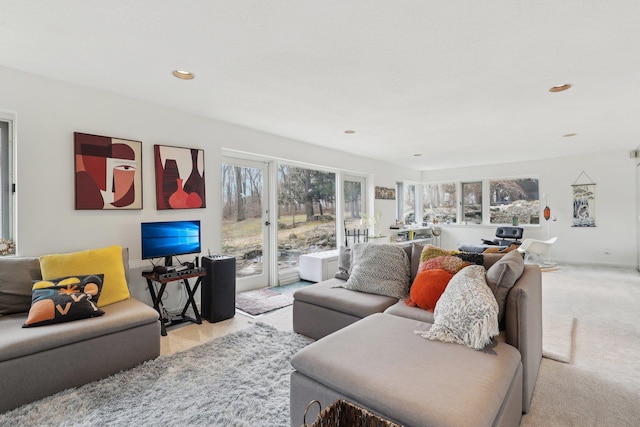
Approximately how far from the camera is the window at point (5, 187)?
2.61 meters

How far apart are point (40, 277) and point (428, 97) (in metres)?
3.72

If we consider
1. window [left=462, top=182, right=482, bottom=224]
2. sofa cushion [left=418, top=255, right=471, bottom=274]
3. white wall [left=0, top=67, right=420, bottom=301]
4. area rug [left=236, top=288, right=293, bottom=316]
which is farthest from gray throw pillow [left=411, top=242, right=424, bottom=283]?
window [left=462, top=182, right=482, bottom=224]

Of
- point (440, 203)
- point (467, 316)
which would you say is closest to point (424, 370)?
point (467, 316)

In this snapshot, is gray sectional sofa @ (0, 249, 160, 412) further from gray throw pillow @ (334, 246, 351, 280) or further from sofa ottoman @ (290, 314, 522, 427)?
gray throw pillow @ (334, 246, 351, 280)

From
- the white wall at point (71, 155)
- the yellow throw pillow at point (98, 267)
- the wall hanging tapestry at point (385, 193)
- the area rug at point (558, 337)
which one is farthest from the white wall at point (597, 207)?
the yellow throw pillow at point (98, 267)

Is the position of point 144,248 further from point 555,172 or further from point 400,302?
point 555,172

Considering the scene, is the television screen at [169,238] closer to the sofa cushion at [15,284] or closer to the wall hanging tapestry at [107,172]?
the wall hanging tapestry at [107,172]

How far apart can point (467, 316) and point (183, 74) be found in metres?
2.77

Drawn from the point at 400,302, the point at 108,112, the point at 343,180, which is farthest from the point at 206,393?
the point at 343,180

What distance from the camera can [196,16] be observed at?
1841 mm

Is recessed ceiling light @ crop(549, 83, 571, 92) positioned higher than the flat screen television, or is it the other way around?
recessed ceiling light @ crop(549, 83, 571, 92)

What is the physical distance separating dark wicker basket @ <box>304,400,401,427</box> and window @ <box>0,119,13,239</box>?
307 cm

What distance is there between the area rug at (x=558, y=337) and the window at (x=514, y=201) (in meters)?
4.55

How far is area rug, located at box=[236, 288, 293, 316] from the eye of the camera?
370 cm
